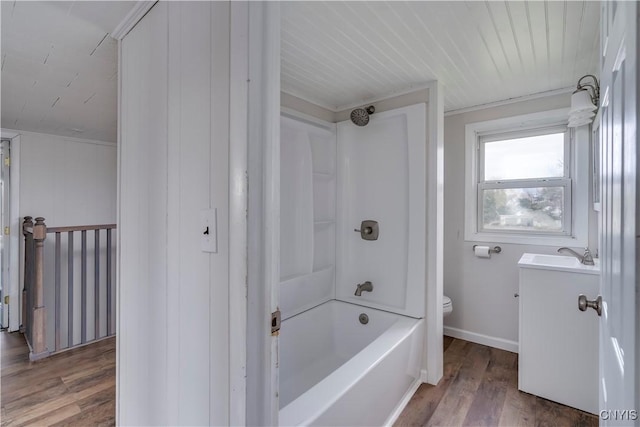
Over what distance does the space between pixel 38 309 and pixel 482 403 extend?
3637mm

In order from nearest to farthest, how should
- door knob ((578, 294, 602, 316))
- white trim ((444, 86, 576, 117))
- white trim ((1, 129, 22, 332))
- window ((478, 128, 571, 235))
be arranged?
1. door knob ((578, 294, 602, 316))
2. white trim ((444, 86, 576, 117))
3. window ((478, 128, 571, 235))
4. white trim ((1, 129, 22, 332))

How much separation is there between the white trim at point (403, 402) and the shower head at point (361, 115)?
6.57 ft

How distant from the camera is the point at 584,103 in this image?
1866 mm

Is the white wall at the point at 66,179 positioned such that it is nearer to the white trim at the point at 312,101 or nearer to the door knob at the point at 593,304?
the white trim at the point at 312,101

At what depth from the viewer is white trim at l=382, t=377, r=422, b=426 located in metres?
1.79

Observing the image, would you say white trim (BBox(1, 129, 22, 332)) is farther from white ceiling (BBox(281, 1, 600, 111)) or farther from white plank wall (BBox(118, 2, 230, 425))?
white ceiling (BBox(281, 1, 600, 111))

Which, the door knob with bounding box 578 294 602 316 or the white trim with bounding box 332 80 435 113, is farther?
the white trim with bounding box 332 80 435 113

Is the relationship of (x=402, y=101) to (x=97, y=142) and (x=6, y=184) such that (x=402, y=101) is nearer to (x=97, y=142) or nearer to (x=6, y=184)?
(x=97, y=142)

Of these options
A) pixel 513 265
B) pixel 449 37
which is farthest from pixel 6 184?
pixel 513 265

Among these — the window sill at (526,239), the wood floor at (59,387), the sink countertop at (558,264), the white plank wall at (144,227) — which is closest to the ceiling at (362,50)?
the white plank wall at (144,227)

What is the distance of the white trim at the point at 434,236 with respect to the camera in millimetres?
2156

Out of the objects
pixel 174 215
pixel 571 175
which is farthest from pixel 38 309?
pixel 571 175

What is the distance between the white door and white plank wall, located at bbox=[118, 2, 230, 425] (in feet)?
2.65

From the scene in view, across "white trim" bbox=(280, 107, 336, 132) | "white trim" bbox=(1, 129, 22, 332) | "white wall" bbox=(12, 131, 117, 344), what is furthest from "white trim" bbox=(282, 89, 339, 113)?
"white trim" bbox=(1, 129, 22, 332)
